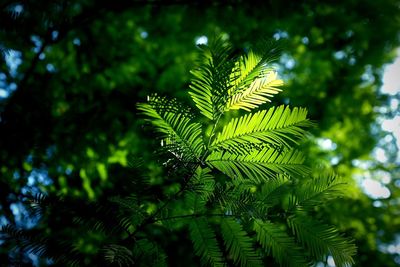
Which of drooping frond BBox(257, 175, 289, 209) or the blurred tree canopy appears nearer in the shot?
drooping frond BBox(257, 175, 289, 209)

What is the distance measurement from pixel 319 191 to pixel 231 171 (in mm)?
349

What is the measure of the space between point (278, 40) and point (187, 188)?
600mm

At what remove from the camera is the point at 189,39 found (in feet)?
16.6

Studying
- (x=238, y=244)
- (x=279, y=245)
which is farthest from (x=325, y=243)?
(x=238, y=244)

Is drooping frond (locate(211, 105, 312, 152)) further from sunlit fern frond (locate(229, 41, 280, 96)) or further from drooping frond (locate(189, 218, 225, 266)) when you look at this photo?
drooping frond (locate(189, 218, 225, 266))

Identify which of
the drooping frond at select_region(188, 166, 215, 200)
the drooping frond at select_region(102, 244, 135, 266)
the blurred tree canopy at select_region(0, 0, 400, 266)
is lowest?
the drooping frond at select_region(102, 244, 135, 266)

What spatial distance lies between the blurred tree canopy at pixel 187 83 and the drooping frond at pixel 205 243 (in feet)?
4.78

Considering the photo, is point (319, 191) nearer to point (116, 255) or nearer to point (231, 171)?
point (231, 171)

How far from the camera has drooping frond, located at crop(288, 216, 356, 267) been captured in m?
0.94

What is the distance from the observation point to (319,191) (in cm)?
102

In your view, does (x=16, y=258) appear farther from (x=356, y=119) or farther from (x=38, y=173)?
(x=356, y=119)

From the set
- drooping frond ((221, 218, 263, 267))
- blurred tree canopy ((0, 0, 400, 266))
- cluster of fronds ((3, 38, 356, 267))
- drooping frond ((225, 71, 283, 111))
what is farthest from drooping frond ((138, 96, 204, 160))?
blurred tree canopy ((0, 0, 400, 266))

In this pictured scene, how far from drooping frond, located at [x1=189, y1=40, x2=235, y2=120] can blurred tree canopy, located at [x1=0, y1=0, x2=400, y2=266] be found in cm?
118

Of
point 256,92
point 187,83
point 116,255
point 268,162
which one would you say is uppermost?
Answer: point 187,83
